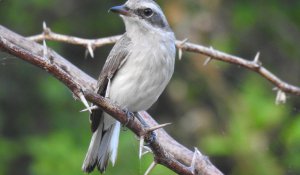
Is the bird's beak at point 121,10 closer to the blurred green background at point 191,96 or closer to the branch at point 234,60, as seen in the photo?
the branch at point 234,60

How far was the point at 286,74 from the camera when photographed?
10.3m

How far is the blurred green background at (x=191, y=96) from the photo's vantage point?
8.52m

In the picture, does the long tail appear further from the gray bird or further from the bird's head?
the bird's head

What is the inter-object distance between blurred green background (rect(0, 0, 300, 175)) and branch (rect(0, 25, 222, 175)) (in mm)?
3403

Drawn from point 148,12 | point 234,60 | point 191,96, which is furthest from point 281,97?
point 191,96

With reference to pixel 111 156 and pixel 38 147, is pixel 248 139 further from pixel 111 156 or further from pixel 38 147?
pixel 111 156

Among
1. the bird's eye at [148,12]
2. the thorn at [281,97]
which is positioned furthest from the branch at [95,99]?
the thorn at [281,97]

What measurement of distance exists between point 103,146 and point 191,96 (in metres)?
4.74

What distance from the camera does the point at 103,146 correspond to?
5.26 meters

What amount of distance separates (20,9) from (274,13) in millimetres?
3813

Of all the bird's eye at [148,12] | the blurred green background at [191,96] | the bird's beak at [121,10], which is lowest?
the blurred green background at [191,96]

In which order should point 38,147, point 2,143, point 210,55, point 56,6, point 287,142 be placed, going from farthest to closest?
point 56,6 → point 2,143 → point 38,147 → point 287,142 → point 210,55

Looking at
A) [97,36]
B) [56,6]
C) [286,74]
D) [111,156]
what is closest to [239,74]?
[286,74]

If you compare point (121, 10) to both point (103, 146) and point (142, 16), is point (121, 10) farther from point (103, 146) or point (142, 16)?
point (103, 146)
